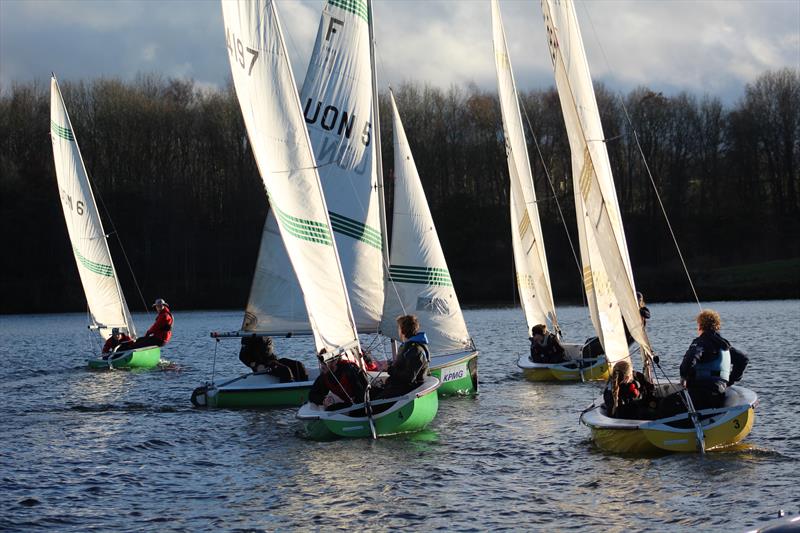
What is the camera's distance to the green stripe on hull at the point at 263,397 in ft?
56.5

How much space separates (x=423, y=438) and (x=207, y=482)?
3386 mm

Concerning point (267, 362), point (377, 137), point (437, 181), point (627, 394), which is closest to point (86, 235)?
point (267, 362)

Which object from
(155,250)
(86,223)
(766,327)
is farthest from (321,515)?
(155,250)

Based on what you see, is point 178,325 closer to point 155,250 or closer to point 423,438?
point 155,250

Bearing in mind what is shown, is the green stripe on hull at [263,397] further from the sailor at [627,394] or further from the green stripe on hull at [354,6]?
the green stripe on hull at [354,6]

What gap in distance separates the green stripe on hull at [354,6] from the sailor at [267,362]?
18.6 feet

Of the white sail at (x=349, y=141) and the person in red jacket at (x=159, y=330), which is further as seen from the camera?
the person in red jacket at (x=159, y=330)

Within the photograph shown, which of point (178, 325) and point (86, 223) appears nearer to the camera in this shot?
point (86, 223)

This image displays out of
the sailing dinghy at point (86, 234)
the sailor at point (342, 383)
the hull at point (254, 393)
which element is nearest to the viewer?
the sailor at point (342, 383)

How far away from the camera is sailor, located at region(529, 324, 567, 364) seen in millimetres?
21703

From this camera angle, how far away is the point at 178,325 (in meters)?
45.9

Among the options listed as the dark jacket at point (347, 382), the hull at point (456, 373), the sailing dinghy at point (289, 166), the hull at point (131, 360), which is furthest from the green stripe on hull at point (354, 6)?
the hull at point (131, 360)

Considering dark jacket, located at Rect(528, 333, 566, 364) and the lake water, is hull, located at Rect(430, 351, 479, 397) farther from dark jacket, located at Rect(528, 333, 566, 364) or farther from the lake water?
dark jacket, located at Rect(528, 333, 566, 364)

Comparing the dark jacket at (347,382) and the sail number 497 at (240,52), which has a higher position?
the sail number 497 at (240,52)
